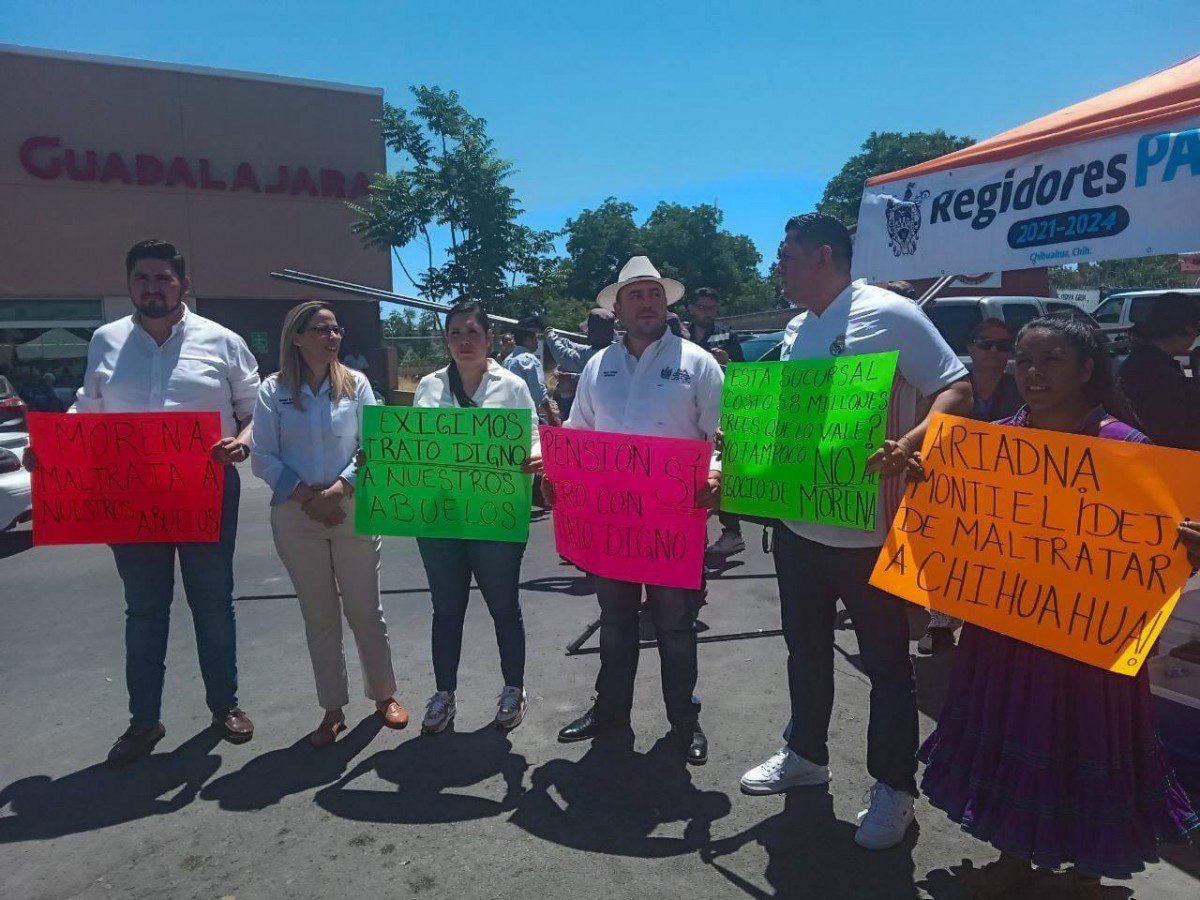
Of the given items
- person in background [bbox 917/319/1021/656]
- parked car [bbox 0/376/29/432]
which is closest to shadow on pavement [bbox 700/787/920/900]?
person in background [bbox 917/319/1021/656]

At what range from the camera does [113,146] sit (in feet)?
68.6

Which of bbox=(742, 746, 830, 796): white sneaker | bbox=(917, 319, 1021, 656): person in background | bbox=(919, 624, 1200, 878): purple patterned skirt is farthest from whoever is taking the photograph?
bbox=(917, 319, 1021, 656): person in background

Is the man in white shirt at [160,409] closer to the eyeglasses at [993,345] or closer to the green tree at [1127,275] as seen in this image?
the eyeglasses at [993,345]

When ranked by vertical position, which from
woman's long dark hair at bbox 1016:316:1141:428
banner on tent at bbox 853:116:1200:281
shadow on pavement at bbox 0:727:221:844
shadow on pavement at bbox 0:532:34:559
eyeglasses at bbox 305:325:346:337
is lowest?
shadow on pavement at bbox 0:727:221:844

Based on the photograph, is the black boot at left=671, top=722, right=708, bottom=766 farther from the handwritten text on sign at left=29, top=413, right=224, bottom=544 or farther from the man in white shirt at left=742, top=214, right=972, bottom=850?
the handwritten text on sign at left=29, top=413, right=224, bottom=544

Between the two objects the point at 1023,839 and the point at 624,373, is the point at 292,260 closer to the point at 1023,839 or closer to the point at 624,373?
the point at 624,373

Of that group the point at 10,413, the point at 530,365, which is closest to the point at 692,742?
the point at 530,365

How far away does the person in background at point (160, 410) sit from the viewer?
3.67 metres

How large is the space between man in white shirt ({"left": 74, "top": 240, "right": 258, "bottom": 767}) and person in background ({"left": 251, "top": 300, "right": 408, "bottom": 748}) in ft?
0.76

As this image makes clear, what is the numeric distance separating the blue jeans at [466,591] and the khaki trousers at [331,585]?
27 centimetres

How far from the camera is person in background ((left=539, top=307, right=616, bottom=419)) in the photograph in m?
6.91

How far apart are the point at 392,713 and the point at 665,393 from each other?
79.3 inches

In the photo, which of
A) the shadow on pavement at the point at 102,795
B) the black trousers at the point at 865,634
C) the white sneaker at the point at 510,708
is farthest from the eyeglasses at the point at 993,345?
the shadow on pavement at the point at 102,795

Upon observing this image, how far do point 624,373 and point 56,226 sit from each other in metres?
22.2
